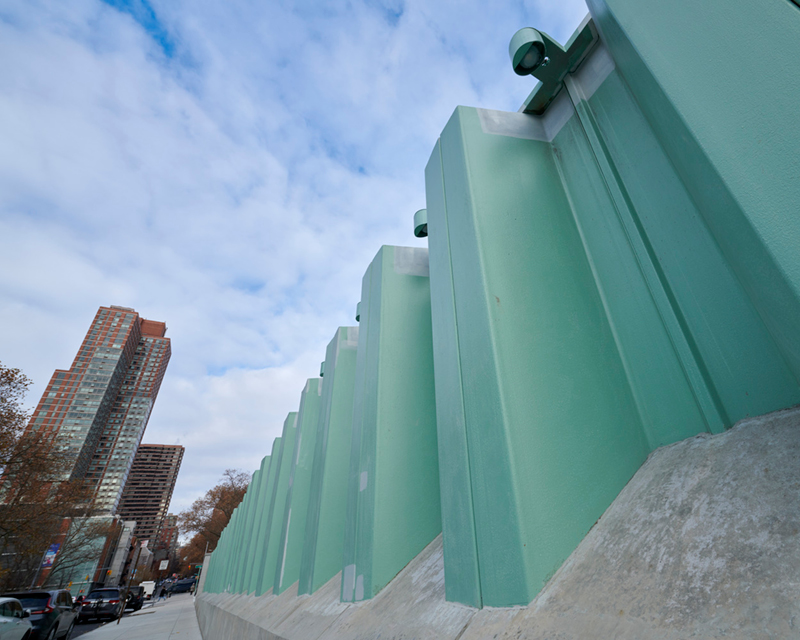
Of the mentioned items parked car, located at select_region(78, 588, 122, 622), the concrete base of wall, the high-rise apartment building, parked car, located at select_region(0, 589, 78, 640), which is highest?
the high-rise apartment building

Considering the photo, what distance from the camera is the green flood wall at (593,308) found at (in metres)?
1.41

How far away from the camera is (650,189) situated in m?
2.11

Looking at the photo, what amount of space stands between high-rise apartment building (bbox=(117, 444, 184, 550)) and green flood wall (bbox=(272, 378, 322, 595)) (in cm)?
14949

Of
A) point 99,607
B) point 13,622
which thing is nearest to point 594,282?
point 13,622

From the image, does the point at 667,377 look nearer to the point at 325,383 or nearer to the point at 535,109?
the point at 535,109

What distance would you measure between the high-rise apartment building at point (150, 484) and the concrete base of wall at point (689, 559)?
157 m

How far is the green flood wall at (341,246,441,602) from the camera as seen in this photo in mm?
3326

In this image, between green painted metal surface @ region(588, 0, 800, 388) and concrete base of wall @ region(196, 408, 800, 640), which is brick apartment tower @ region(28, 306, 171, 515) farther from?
green painted metal surface @ region(588, 0, 800, 388)

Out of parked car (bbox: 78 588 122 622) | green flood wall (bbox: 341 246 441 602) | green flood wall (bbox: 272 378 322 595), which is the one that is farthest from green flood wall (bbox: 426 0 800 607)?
parked car (bbox: 78 588 122 622)

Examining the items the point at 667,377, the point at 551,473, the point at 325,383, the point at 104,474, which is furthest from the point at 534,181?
the point at 104,474

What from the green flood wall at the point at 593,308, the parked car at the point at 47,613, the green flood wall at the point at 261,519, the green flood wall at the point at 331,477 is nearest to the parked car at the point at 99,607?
the parked car at the point at 47,613

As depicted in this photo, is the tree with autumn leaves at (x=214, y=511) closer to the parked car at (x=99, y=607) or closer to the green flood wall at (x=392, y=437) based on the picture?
the parked car at (x=99, y=607)

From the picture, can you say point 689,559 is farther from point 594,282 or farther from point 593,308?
point 594,282

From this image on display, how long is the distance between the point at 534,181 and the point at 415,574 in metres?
3.04
